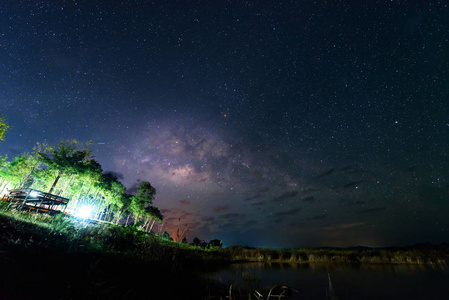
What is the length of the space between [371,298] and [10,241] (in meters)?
20.1

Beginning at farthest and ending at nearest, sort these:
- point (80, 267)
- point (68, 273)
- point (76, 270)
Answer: point (80, 267) < point (76, 270) < point (68, 273)

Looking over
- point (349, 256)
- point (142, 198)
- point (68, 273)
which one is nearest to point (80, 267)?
point (68, 273)

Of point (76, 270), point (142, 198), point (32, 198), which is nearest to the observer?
point (76, 270)

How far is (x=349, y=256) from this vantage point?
36.1 meters

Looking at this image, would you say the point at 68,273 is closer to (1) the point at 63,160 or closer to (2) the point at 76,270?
(2) the point at 76,270

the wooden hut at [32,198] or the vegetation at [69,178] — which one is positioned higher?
the vegetation at [69,178]

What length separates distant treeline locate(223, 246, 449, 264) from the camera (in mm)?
33156

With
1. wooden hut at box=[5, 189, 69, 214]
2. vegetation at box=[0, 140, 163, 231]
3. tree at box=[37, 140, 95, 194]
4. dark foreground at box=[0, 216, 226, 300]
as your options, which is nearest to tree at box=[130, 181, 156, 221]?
vegetation at box=[0, 140, 163, 231]

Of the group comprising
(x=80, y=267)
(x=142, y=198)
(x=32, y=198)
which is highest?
(x=142, y=198)

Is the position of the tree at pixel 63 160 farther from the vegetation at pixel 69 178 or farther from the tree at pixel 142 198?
the tree at pixel 142 198

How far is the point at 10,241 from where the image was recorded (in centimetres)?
613

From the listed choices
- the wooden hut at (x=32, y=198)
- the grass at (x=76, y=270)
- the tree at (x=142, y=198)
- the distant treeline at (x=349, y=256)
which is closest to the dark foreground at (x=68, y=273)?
the grass at (x=76, y=270)

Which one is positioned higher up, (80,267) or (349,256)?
(349,256)

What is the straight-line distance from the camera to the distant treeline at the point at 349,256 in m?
33.2
